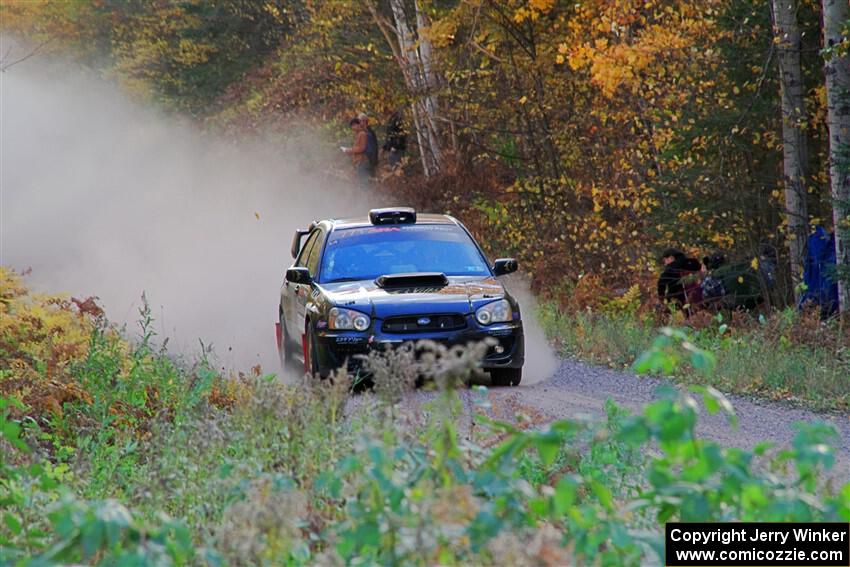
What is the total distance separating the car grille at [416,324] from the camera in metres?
13.1

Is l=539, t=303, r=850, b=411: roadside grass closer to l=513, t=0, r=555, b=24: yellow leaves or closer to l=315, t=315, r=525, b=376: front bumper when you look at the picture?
l=315, t=315, r=525, b=376: front bumper

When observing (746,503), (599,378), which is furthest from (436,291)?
(746,503)

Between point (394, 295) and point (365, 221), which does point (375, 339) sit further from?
point (365, 221)

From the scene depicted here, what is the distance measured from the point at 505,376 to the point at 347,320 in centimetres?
174

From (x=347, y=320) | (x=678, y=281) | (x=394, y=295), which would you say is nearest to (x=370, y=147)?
(x=678, y=281)

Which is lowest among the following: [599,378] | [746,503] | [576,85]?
[599,378]

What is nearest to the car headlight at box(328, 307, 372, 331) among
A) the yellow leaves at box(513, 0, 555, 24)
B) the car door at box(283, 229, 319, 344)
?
the car door at box(283, 229, 319, 344)

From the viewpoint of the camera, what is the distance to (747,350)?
51.3ft

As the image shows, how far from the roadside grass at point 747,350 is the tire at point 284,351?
3824 mm

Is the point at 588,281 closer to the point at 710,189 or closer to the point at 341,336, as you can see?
the point at 710,189

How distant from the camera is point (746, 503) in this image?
4703 mm

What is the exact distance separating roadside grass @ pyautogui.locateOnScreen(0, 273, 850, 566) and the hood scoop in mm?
4748

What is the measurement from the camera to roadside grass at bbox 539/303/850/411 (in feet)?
45.1

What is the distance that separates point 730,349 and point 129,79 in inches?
1468
